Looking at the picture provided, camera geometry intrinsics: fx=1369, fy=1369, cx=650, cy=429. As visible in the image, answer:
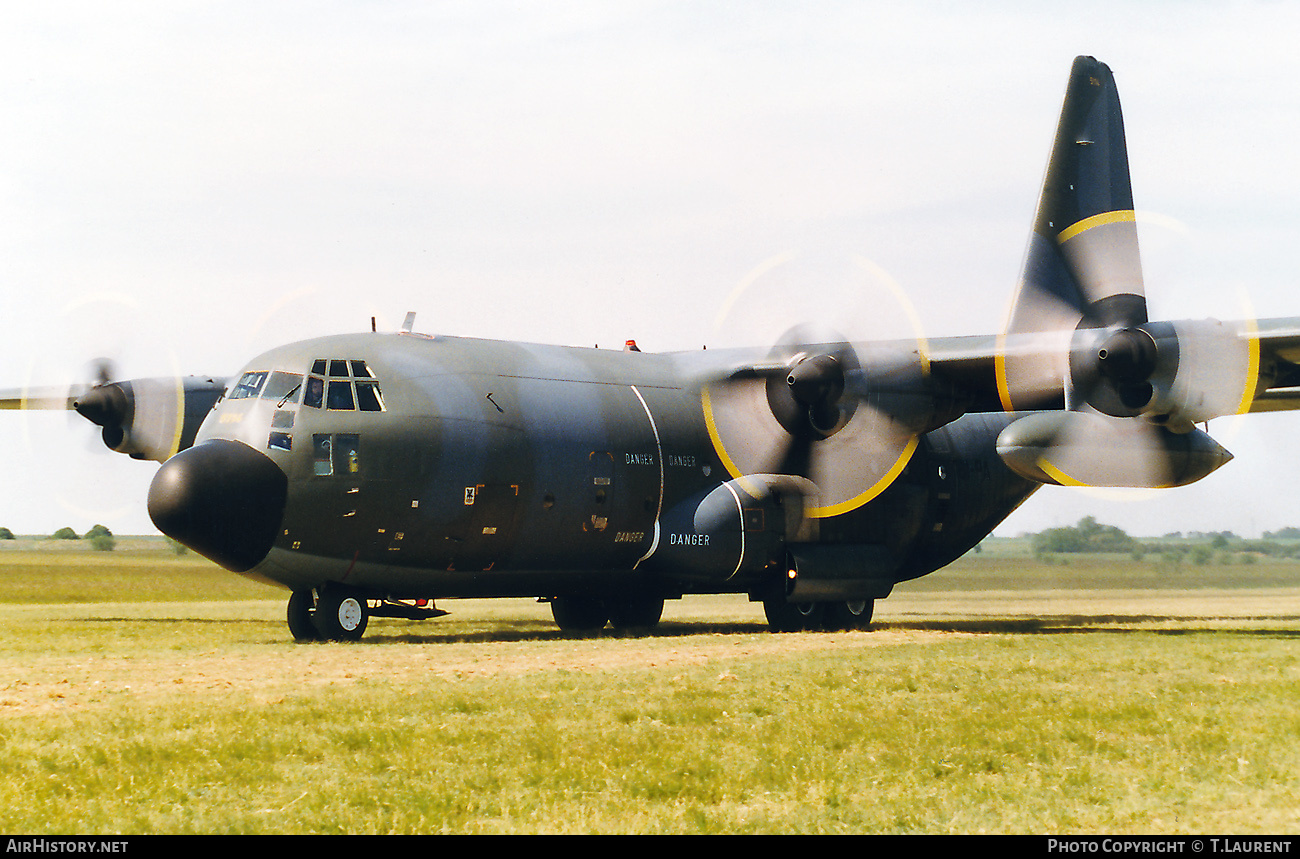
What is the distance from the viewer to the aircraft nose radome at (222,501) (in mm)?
20203

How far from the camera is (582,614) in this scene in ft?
89.9

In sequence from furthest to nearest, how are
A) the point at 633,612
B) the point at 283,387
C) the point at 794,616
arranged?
the point at 794,616 < the point at 633,612 < the point at 283,387

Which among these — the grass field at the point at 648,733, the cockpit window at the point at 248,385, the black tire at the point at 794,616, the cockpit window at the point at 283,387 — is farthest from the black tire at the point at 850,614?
the cockpit window at the point at 248,385

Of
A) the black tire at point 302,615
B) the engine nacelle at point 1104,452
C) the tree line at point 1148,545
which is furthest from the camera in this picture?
the tree line at point 1148,545

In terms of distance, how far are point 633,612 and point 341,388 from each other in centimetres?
864

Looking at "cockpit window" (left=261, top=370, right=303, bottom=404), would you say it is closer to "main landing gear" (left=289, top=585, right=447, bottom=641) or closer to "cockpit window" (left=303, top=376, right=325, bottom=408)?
"cockpit window" (left=303, top=376, right=325, bottom=408)

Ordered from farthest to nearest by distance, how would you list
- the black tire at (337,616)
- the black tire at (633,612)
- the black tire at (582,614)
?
the black tire at (633,612) < the black tire at (582,614) < the black tire at (337,616)

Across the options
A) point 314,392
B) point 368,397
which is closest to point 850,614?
point 368,397

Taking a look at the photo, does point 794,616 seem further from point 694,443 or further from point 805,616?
point 694,443

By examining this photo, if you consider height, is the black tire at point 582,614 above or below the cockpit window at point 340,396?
below

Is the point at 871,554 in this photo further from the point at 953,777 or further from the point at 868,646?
the point at 953,777

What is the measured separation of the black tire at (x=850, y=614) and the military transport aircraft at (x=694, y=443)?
0.06 m

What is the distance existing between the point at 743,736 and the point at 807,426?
13914 mm

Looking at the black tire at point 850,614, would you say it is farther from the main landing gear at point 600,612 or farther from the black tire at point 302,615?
the black tire at point 302,615
